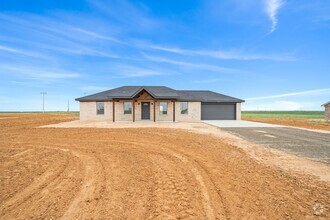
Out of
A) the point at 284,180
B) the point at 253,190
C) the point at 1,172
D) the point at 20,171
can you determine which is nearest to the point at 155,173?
the point at 253,190

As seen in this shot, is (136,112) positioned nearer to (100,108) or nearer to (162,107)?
(162,107)

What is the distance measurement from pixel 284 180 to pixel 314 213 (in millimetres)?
1457

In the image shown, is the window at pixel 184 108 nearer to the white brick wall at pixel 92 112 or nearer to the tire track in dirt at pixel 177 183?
the white brick wall at pixel 92 112

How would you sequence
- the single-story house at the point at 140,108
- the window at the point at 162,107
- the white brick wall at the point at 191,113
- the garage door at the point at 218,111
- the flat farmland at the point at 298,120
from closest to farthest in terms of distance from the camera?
the flat farmland at the point at 298,120 < the single-story house at the point at 140,108 < the window at the point at 162,107 < the white brick wall at the point at 191,113 < the garage door at the point at 218,111

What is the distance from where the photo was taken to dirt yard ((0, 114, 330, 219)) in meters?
3.17

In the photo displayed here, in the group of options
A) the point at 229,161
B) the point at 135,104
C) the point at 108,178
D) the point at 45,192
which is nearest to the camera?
the point at 45,192

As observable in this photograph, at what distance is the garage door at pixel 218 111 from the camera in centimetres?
2447

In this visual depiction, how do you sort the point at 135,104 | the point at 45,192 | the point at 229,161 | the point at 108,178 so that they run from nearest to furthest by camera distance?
the point at 45,192, the point at 108,178, the point at 229,161, the point at 135,104

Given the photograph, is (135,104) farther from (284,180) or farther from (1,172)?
(284,180)

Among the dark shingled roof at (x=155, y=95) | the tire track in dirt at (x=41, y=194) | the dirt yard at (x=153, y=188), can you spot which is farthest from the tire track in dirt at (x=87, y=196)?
the dark shingled roof at (x=155, y=95)

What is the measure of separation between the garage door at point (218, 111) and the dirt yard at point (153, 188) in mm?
18092

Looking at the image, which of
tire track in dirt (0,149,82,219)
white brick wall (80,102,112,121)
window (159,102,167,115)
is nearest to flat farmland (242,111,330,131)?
window (159,102,167,115)

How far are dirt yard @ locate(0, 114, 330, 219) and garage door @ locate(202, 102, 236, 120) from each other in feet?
59.4

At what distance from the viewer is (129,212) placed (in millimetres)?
3123
